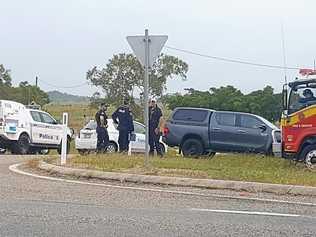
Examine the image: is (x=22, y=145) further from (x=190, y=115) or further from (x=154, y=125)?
(x=190, y=115)

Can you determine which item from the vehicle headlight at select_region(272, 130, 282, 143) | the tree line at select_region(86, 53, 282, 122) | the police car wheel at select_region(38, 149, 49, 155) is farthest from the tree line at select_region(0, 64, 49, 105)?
the vehicle headlight at select_region(272, 130, 282, 143)

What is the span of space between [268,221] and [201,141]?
39.8 ft

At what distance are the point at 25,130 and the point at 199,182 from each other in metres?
13.3

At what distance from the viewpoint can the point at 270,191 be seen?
37.5 feet

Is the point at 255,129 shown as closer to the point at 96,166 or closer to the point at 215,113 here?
the point at 215,113

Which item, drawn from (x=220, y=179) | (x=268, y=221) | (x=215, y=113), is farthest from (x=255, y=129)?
(x=268, y=221)

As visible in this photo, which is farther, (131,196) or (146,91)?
(146,91)

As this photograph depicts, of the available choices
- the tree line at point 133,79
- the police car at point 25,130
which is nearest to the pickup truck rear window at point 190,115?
the police car at point 25,130

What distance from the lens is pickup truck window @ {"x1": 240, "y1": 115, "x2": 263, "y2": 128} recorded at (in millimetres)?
20203

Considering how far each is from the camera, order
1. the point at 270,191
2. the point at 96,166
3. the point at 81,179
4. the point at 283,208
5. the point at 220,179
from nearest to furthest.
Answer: the point at 283,208 < the point at 270,191 < the point at 220,179 < the point at 81,179 < the point at 96,166

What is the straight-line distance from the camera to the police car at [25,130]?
2358 centimetres

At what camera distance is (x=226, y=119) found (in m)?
20.5

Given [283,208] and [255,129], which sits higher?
[255,129]

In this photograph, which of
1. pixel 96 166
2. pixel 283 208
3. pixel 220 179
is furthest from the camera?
pixel 96 166
